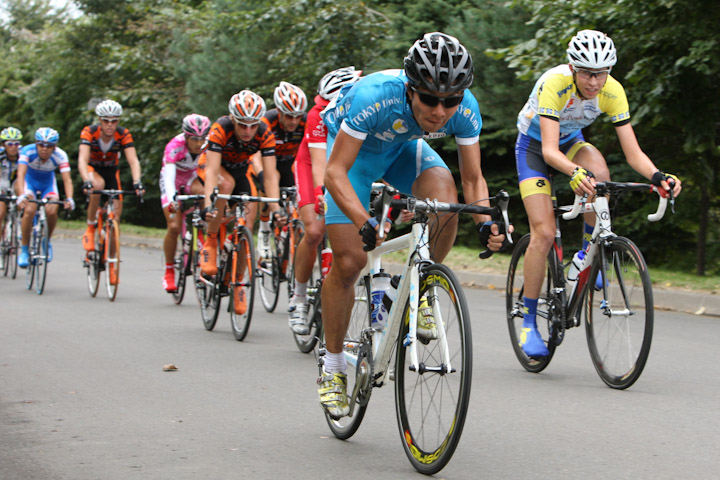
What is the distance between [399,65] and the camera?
1678cm

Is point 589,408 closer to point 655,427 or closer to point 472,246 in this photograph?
point 655,427

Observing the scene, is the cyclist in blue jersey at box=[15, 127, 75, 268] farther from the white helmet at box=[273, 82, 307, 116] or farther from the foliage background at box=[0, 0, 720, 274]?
the foliage background at box=[0, 0, 720, 274]

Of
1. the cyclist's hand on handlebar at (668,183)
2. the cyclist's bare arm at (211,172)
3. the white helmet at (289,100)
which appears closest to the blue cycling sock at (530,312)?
the cyclist's hand on handlebar at (668,183)

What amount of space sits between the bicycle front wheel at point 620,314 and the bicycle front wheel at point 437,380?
1974 millimetres

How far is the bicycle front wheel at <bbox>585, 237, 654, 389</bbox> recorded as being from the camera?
6.04 meters

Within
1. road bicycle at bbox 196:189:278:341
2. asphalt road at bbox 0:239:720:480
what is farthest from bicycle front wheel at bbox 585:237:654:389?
road bicycle at bbox 196:189:278:341

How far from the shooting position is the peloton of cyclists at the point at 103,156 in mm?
12242

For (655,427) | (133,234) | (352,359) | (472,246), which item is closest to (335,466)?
(352,359)

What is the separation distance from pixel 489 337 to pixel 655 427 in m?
3.43

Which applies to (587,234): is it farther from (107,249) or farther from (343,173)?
(107,249)

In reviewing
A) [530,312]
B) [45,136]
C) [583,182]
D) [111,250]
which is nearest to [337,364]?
[583,182]

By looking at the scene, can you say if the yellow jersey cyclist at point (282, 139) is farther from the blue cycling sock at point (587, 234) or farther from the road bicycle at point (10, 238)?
the road bicycle at point (10, 238)

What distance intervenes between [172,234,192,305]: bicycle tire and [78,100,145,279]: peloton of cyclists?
121cm

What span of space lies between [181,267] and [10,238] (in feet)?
16.1
